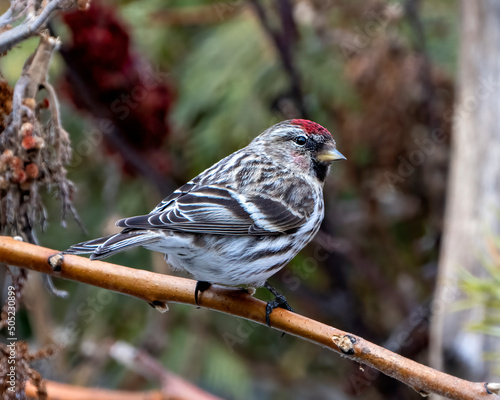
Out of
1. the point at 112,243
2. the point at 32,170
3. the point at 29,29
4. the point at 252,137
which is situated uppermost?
the point at 29,29

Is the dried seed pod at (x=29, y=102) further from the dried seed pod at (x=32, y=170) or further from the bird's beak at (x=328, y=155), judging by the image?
the bird's beak at (x=328, y=155)

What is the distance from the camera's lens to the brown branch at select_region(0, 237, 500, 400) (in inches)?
51.7

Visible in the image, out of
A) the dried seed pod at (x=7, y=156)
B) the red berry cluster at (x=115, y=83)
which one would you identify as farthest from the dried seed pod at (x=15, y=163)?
the red berry cluster at (x=115, y=83)

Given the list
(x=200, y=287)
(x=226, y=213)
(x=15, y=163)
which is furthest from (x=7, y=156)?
(x=226, y=213)

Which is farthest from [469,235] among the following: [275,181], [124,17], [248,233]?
[124,17]

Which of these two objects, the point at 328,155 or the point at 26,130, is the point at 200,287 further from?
the point at 328,155

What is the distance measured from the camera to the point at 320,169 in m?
2.25

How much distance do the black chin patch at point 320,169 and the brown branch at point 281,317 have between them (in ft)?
2.54

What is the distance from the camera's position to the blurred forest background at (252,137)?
9.34ft

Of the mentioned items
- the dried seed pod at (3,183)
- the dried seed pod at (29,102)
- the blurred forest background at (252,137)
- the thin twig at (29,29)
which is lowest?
the blurred forest background at (252,137)

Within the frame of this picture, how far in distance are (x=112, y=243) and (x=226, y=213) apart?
46 centimetres

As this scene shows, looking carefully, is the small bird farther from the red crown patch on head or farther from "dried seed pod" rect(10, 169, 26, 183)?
"dried seed pod" rect(10, 169, 26, 183)

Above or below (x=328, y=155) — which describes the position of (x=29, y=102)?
above

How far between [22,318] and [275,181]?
7.15ft
